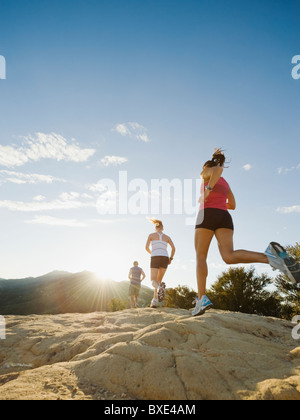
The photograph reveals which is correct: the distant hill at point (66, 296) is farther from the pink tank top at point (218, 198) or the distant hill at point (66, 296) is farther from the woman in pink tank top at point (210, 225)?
the pink tank top at point (218, 198)

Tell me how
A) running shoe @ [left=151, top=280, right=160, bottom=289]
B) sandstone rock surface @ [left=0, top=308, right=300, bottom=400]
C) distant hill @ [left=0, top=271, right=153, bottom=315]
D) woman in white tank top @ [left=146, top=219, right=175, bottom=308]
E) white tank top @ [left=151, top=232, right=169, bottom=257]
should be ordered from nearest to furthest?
sandstone rock surface @ [left=0, top=308, right=300, bottom=400] < woman in white tank top @ [left=146, top=219, right=175, bottom=308] < running shoe @ [left=151, top=280, right=160, bottom=289] < white tank top @ [left=151, top=232, right=169, bottom=257] < distant hill @ [left=0, top=271, right=153, bottom=315]

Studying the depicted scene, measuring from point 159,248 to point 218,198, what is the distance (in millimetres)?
3299

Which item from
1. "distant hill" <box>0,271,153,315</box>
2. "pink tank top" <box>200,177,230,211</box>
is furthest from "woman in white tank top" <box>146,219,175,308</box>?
"distant hill" <box>0,271,153,315</box>

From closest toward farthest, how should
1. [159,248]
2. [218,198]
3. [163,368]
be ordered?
[163,368]
[218,198]
[159,248]

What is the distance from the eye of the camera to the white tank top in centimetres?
651

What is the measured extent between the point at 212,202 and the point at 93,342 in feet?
7.55

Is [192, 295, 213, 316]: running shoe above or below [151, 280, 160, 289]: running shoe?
above

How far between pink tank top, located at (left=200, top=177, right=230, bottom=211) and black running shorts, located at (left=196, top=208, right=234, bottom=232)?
0.07 metres

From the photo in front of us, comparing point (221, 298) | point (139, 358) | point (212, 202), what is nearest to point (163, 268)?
point (212, 202)

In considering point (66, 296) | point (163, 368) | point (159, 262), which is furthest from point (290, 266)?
point (66, 296)

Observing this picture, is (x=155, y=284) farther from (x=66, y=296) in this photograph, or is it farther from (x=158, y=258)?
(x=66, y=296)

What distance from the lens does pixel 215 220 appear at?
3.39 meters

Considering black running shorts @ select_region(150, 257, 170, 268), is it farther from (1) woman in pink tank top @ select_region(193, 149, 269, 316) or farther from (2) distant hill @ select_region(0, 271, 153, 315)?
(2) distant hill @ select_region(0, 271, 153, 315)
